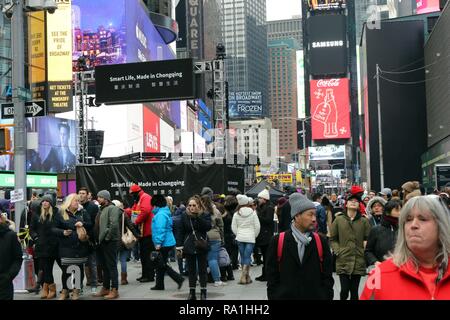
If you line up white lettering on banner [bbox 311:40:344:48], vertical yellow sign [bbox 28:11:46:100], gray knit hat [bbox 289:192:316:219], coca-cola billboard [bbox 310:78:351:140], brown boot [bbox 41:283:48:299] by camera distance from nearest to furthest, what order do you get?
1. gray knit hat [bbox 289:192:316:219]
2. brown boot [bbox 41:283:48:299]
3. vertical yellow sign [bbox 28:11:46:100]
4. coca-cola billboard [bbox 310:78:351:140]
5. white lettering on banner [bbox 311:40:344:48]

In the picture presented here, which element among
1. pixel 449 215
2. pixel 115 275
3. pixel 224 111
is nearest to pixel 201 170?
pixel 224 111

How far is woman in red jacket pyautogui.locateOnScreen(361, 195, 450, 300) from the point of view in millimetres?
2785

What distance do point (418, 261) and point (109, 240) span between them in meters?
8.18

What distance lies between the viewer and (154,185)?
2006 cm

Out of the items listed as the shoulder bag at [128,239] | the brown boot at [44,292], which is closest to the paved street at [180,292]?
the brown boot at [44,292]

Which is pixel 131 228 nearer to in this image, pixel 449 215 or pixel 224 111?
pixel 449 215

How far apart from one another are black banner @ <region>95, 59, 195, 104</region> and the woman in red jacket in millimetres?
19342

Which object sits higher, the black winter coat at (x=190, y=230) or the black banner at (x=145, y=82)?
the black banner at (x=145, y=82)

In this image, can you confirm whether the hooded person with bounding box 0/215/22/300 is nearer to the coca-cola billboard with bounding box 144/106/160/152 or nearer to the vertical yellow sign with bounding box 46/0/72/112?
the vertical yellow sign with bounding box 46/0/72/112

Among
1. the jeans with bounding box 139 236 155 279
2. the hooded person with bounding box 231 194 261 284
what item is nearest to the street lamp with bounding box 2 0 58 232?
the jeans with bounding box 139 236 155 279

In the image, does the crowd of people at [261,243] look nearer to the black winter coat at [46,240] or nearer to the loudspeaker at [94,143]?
the black winter coat at [46,240]

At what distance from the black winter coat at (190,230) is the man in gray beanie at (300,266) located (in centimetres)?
483

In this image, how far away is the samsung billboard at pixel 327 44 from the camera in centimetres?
15262

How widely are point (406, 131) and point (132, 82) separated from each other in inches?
2327
